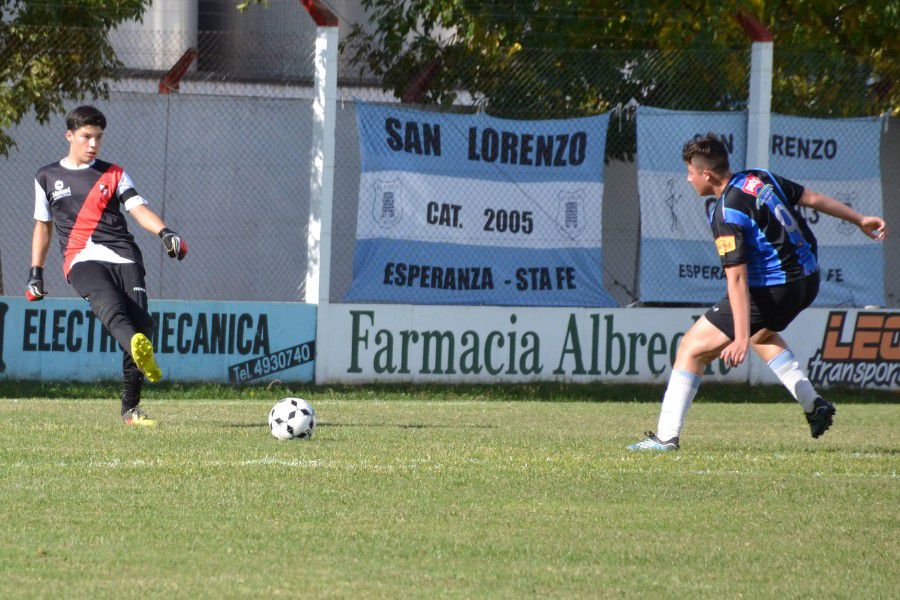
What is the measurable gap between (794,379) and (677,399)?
0.73m

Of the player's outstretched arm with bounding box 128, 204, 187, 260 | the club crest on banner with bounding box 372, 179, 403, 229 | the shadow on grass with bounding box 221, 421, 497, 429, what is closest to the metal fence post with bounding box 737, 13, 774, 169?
the club crest on banner with bounding box 372, 179, 403, 229

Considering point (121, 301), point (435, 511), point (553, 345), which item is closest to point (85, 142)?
point (121, 301)

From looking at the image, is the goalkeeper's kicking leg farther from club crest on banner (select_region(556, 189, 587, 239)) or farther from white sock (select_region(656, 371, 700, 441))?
club crest on banner (select_region(556, 189, 587, 239))

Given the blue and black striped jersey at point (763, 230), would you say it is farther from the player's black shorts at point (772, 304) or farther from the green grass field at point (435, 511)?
the green grass field at point (435, 511)

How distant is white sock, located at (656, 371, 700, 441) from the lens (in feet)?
28.0

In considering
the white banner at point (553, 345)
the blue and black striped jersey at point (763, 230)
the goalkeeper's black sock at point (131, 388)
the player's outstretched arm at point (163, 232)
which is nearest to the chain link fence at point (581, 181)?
the white banner at point (553, 345)

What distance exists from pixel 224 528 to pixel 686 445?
13.5 feet

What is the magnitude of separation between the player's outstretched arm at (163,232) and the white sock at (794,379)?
12.0 feet

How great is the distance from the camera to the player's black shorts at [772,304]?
27.7 feet

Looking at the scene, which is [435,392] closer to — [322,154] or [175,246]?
[322,154]

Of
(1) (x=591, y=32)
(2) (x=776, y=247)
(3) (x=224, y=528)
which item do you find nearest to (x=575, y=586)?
(3) (x=224, y=528)

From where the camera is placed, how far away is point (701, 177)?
8.43 m

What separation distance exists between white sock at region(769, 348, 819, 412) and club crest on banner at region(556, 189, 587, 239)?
20.4ft

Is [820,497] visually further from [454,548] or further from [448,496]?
[454,548]
